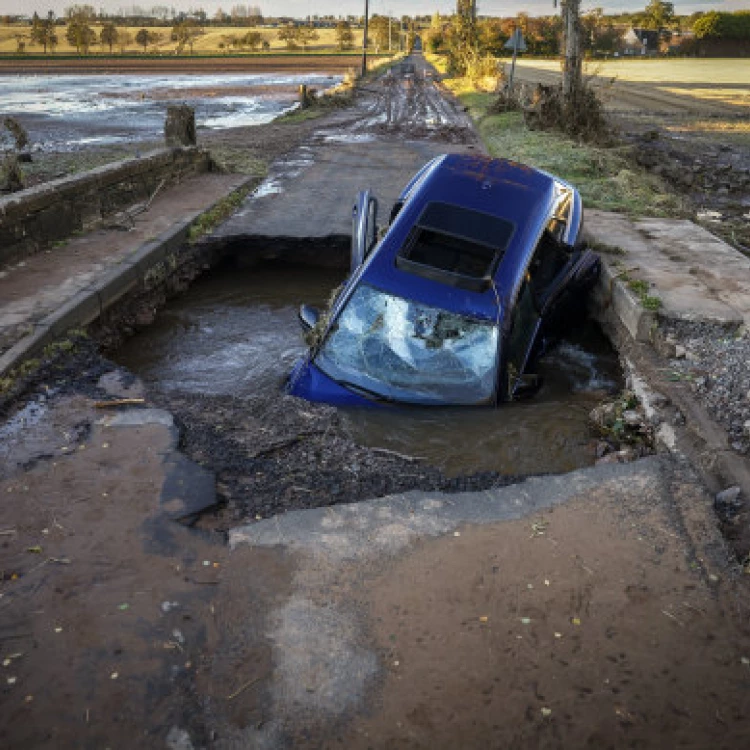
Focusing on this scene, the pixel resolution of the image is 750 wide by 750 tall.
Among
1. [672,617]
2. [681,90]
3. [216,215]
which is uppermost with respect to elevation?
[681,90]

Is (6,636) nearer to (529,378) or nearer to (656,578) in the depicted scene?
(656,578)

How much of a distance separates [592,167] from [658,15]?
97951 millimetres

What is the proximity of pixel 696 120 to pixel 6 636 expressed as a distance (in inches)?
1026

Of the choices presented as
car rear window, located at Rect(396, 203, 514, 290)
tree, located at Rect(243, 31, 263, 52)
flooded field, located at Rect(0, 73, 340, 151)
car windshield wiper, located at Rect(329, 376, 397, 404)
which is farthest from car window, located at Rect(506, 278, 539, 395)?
tree, located at Rect(243, 31, 263, 52)

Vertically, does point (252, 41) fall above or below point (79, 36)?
above

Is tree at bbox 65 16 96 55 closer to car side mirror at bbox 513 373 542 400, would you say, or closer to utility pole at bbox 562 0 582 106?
utility pole at bbox 562 0 582 106

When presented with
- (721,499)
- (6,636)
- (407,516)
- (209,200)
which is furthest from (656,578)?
(209,200)

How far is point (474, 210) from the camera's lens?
239 inches

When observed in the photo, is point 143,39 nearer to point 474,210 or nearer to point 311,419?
point 474,210

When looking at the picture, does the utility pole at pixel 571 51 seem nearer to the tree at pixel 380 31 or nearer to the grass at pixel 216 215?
the grass at pixel 216 215

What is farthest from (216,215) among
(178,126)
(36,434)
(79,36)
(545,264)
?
(79,36)

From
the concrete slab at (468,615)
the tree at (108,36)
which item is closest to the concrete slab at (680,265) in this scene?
the concrete slab at (468,615)

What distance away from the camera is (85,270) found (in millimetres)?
7594

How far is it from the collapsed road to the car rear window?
6.06 ft
